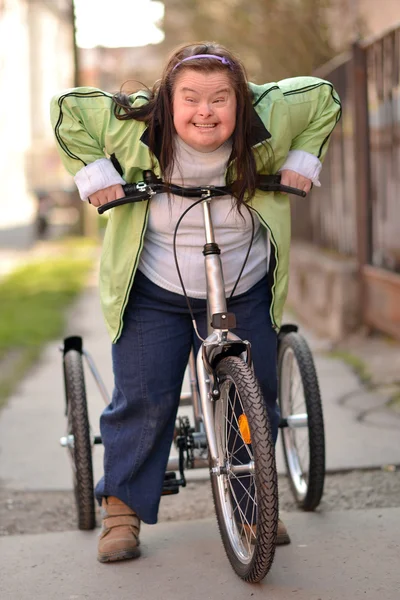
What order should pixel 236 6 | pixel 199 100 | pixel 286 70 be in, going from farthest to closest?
pixel 236 6, pixel 286 70, pixel 199 100

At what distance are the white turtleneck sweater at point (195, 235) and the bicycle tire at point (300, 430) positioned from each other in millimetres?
495

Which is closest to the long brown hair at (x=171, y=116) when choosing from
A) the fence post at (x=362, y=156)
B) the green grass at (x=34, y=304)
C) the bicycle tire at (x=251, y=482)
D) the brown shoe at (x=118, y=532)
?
the bicycle tire at (x=251, y=482)

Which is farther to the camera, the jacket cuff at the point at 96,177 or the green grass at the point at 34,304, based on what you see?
the green grass at the point at 34,304

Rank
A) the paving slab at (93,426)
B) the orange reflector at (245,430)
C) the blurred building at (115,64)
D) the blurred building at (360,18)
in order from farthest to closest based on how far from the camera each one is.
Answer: the blurred building at (115,64) < the blurred building at (360,18) < the paving slab at (93,426) < the orange reflector at (245,430)

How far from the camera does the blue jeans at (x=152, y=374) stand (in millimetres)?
3578

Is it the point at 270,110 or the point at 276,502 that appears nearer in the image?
the point at 276,502

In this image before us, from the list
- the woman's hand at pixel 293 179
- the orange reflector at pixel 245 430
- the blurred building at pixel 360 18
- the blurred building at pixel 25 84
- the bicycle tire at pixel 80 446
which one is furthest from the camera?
the blurred building at pixel 25 84

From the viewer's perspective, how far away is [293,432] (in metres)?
4.28

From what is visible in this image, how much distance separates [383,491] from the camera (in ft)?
14.2

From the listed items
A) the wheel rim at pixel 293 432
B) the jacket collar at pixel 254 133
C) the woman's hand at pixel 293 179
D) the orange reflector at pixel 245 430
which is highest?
the jacket collar at pixel 254 133

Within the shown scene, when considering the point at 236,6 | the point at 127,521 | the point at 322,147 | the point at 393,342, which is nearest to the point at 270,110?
the point at 322,147

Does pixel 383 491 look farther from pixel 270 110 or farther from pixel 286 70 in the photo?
pixel 286 70

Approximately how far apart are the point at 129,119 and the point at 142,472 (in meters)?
1.18

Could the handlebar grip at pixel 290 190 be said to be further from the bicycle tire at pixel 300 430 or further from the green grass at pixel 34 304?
the green grass at pixel 34 304
